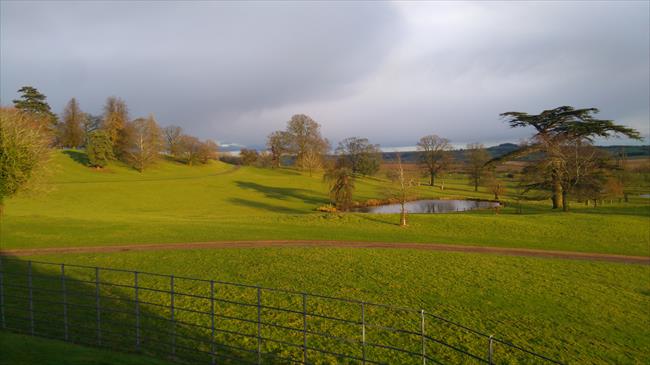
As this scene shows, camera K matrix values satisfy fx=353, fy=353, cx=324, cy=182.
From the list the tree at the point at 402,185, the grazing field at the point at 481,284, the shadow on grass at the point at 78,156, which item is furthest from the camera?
the shadow on grass at the point at 78,156

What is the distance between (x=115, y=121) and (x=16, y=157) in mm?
61964

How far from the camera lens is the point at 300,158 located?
284ft

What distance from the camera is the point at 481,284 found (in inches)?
611

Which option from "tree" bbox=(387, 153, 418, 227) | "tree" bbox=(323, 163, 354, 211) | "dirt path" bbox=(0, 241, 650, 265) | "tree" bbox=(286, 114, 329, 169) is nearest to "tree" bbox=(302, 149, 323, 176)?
"tree" bbox=(286, 114, 329, 169)

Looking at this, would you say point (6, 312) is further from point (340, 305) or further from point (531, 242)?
point (531, 242)

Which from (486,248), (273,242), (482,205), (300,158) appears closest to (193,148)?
(300,158)

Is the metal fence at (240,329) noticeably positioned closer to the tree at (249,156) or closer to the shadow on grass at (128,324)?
the shadow on grass at (128,324)

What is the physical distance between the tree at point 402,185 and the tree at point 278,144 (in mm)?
32214

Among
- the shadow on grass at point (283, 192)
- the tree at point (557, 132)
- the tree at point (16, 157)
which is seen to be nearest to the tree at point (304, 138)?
the shadow on grass at point (283, 192)

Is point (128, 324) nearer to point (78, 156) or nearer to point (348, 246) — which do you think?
point (348, 246)

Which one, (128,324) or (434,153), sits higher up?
(434,153)

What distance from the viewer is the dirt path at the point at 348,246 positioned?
20.3 m

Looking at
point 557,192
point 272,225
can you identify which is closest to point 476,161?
point 557,192

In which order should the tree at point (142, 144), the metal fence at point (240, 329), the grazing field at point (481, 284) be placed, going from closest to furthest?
the metal fence at point (240, 329), the grazing field at point (481, 284), the tree at point (142, 144)
